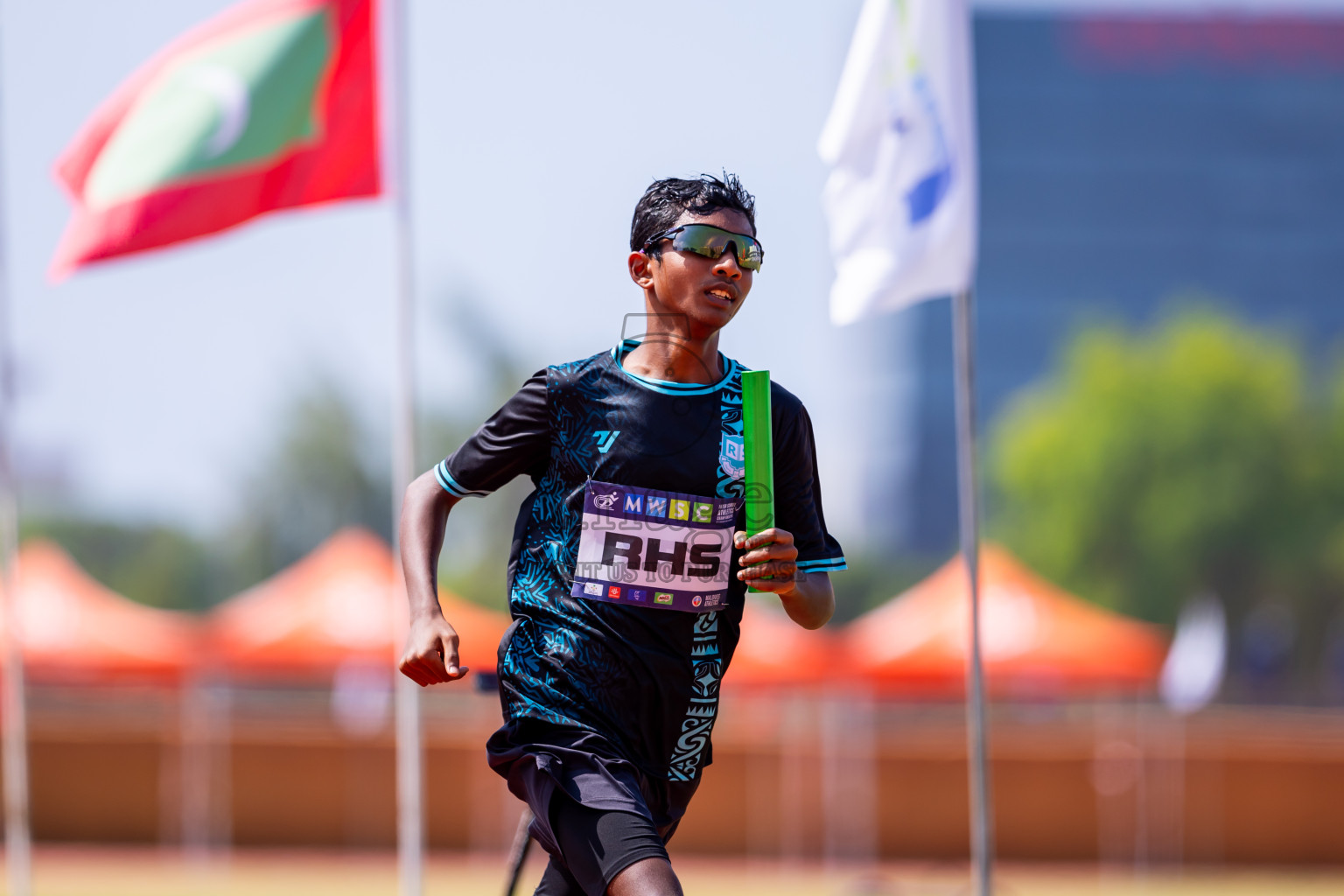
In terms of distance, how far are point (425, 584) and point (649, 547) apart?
52 centimetres

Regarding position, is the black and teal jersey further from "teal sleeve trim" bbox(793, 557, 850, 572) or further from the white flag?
the white flag

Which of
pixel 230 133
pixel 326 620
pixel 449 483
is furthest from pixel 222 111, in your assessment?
pixel 326 620

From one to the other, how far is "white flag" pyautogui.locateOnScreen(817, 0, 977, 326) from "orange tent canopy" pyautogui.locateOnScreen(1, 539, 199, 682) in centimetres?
1455

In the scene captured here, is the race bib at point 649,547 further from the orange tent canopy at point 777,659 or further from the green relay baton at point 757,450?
the orange tent canopy at point 777,659

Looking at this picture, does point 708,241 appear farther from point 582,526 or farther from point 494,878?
point 494,878

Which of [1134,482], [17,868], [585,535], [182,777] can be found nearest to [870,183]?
[585,535]

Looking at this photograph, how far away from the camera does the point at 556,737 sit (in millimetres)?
3848

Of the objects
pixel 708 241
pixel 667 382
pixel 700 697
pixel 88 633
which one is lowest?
pixel 88 633

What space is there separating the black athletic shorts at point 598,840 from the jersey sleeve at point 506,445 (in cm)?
76

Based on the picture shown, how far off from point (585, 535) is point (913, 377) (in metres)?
114

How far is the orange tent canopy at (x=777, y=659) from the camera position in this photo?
64.8 feet

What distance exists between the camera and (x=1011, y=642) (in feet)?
62.3

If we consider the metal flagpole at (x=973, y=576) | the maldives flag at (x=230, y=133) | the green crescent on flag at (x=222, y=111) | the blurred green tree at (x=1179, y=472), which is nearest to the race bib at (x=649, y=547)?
the metal flagpole at (x=973, y=576)

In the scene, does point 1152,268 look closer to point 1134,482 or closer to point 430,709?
point 1134,482
